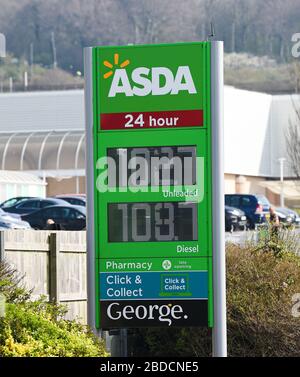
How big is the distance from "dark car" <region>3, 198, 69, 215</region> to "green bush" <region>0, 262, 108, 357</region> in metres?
30.8

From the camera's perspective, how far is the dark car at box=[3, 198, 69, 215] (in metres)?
43.8

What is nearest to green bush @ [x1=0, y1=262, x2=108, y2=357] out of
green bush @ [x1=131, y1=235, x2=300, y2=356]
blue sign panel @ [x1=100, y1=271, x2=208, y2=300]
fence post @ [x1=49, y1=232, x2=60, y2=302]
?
blue sign panel @ [x1=100, y1=271, x2=208, y2=300]

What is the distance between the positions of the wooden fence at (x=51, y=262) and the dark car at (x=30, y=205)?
27173 mm

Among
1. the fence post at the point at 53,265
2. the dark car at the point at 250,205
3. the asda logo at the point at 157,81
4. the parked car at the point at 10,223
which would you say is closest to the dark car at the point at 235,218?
the dark car at the point at 250,205

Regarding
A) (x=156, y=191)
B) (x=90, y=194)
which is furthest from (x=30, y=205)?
(x=156, y=191)

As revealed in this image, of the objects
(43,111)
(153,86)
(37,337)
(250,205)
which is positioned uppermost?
(43,111)

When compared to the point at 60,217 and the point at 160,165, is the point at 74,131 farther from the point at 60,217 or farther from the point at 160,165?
the point at 160,165

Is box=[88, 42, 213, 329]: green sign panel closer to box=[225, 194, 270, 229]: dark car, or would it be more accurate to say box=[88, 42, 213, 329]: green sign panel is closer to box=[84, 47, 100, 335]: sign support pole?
box=[84, 47, 100, 335]: sign support pole

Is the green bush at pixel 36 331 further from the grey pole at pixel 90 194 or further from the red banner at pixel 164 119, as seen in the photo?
the red banner at pixel 164 119

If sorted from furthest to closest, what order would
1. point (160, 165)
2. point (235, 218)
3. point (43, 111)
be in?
point (43, 111) < point (235, 218) < point (160, 165)

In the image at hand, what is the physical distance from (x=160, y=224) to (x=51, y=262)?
2643 mm

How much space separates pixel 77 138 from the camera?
7075 cm
